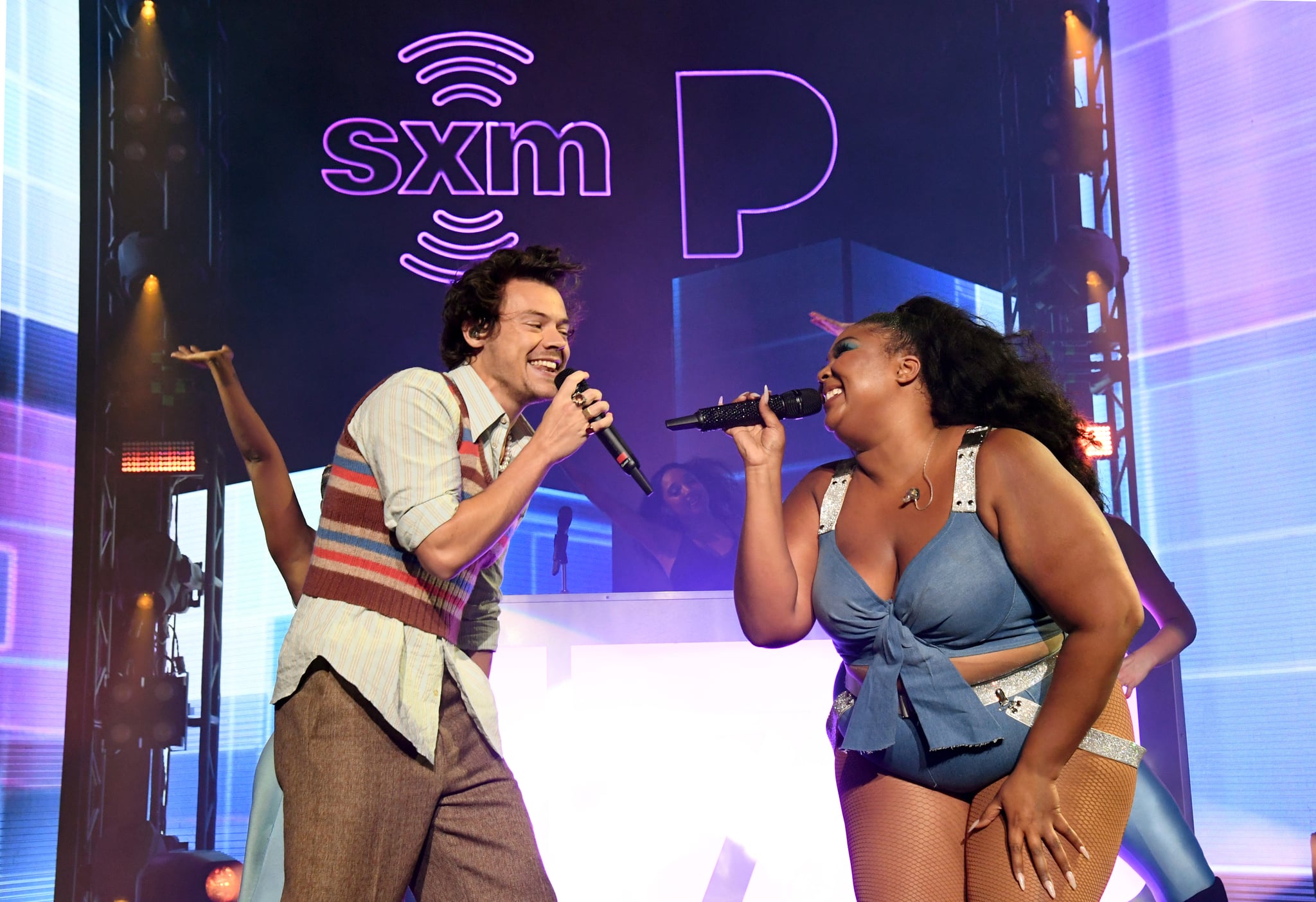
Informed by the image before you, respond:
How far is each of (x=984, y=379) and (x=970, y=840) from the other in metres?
0.82

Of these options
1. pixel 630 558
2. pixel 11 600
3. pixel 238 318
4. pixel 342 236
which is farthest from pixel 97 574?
pixel 630 558

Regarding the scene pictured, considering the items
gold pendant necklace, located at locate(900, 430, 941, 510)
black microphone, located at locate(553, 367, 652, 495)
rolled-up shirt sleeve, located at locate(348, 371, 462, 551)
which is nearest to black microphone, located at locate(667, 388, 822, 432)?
black microphone, located at locate(553, 367, 652, 495)

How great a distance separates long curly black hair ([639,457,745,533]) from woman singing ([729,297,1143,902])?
3.16 m

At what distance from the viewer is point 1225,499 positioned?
5.03 m

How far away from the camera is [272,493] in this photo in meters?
3.12

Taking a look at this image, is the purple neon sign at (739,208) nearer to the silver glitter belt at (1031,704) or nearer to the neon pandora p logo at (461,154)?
the neon pandora p logo at (461,154)

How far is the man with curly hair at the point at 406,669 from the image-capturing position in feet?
5.70

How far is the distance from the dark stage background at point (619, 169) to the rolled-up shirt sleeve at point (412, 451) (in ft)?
12.4

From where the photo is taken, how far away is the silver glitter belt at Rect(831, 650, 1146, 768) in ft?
5.84

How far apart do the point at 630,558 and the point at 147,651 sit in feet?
7.25

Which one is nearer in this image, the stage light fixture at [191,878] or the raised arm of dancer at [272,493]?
the raised arm of dancer at [272,493]

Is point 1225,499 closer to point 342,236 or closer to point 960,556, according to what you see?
point 960,556

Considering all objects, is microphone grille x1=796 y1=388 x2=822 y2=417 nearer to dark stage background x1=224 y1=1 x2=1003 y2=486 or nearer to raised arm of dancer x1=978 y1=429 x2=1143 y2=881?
raised arm of dancer x1=978 y1=429 x2=1143 y2=881

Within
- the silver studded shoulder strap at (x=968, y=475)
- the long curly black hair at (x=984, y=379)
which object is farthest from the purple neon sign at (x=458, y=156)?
the silver studded shoulder strap at (x=968, y=475)
